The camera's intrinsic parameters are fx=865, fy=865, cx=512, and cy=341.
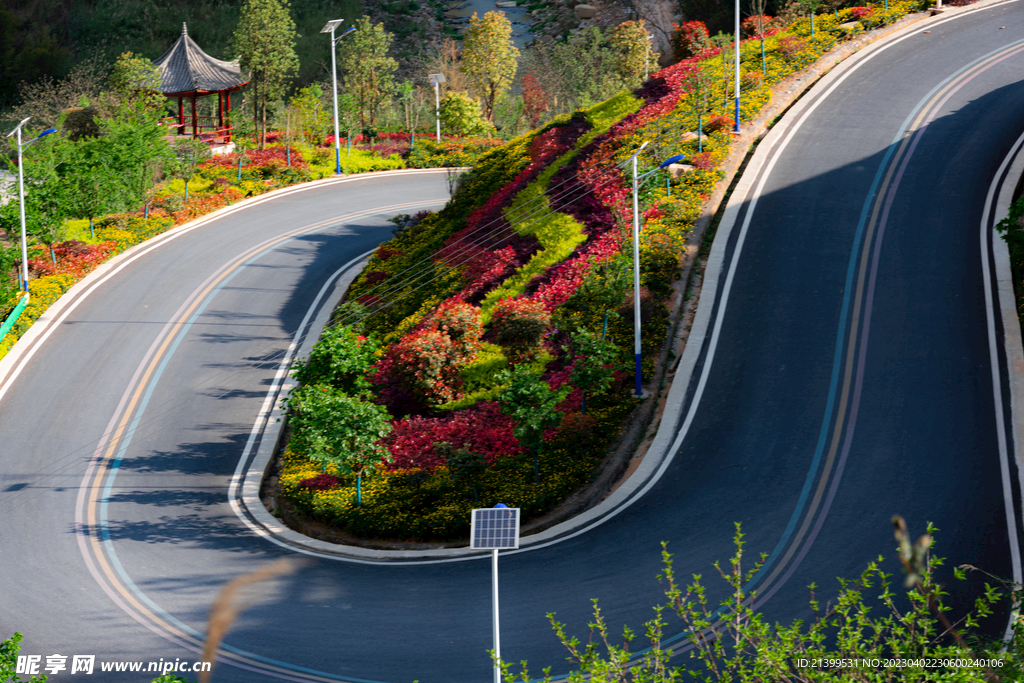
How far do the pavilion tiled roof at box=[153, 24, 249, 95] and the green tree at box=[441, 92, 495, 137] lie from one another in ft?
39.3

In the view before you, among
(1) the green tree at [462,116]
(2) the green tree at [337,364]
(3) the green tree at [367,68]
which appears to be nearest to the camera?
(2) the green tree at [337,364]

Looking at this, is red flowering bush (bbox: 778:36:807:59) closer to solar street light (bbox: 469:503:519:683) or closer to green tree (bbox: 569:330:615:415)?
green tree (bbox: 569:330:615:415)

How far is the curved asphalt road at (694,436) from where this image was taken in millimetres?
16062

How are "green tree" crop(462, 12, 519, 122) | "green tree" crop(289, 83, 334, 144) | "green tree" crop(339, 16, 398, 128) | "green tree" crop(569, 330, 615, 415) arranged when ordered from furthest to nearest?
"green tree" crop(339, 16, 398, 128) < "green tree" crop(462, 12, 519, 122) < "green tree" crop(289, 83, 334, 144) < "green tree" crop(569, 330, 615, 415)

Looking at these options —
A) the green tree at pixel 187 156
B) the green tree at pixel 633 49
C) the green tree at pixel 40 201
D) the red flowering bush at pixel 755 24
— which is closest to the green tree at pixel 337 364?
the green tree at pixel 40 201

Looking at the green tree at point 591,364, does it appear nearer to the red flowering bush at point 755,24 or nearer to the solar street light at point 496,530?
the solar street light at point 496,530

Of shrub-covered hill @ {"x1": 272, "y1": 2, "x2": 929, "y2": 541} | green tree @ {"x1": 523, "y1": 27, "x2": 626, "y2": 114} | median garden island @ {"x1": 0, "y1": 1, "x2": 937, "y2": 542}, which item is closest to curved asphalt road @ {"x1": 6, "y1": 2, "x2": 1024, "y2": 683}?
median garden island @ {"x1": 0, "y1": 1, "x2": 937, "y2": 542}

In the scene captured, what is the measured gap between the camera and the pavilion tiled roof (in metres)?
49.2

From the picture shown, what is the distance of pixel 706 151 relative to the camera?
32594 millimetres

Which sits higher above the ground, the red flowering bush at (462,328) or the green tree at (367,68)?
the green tree at (367,68)

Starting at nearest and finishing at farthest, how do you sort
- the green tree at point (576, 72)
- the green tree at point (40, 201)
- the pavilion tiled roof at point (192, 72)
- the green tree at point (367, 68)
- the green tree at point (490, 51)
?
the green tree at point (40, 201)
the pavilion tiled roof at point (192, 72)
the green tree at point (490, 51)
the green tree at point (367, 68)
the green tree at point (576, 72)

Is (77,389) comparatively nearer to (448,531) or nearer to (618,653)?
(448,531)

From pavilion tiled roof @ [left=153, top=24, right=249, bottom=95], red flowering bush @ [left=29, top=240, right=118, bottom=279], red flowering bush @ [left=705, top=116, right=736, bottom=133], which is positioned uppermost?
pavilion tiled roof @ [left=153, top=24, right=249, bottom=95]

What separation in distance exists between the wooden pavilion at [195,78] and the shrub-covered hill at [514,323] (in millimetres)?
19789
